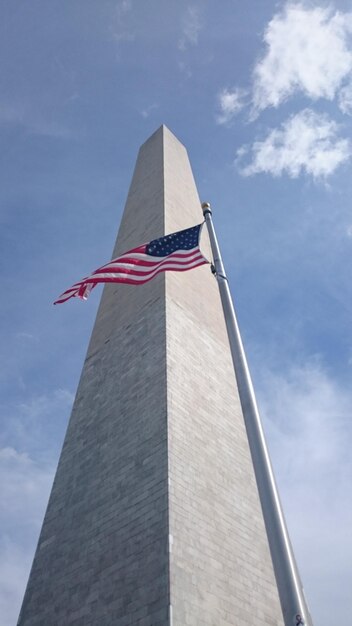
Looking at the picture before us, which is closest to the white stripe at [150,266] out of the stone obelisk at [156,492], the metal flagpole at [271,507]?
the metal flagpole at [271,507]

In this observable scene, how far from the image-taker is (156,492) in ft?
32.4

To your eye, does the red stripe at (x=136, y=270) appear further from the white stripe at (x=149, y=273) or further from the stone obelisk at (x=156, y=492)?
the stone obelisk at (x=156, y=492)

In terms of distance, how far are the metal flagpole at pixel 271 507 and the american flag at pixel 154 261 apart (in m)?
1.89

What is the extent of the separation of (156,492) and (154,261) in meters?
4.51

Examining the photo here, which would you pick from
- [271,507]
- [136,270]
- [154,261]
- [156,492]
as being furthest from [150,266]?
[271,507]

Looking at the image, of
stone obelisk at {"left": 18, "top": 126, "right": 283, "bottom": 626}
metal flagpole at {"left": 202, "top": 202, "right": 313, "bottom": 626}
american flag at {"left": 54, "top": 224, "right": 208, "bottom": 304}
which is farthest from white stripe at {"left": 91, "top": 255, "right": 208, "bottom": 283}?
stone obelisk at {"left": 18, "top": 126, "right": 283, "bottom": 626}

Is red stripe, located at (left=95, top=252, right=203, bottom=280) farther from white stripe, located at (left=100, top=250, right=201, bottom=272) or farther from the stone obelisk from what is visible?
the stone obelisk

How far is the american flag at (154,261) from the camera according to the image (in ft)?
32.3

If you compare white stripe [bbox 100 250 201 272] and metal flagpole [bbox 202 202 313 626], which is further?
white stripe [bbox 100 250 201 272]

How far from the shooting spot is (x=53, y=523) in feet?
39.1

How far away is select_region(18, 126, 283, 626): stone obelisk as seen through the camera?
892 centimetres

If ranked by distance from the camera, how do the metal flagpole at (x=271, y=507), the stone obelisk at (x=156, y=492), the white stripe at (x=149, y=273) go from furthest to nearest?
the white stripe at (x=149, y=273), the stone obelisk at (x=156, y=492), the metal flagpole at (x=271, y=507)

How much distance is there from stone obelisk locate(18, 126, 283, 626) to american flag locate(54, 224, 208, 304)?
9.39 ft

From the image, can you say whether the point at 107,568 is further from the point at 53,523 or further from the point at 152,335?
the point at 152,335
